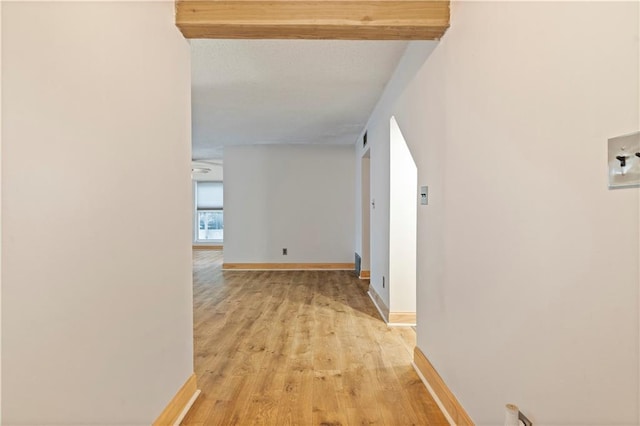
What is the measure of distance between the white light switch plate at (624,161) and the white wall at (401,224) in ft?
8.52

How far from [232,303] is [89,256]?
3.34 metres

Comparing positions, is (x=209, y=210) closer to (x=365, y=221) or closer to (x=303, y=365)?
(x=365, y=221)

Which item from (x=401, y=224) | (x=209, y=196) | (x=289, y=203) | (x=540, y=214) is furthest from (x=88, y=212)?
(x=209, y=196)

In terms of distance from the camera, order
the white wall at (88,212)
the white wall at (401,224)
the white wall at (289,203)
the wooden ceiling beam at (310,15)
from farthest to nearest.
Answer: the white wall at (289,203), the white wall at (401,224), the wooden ceiling beam at (310,15), the white wall at (88,212)

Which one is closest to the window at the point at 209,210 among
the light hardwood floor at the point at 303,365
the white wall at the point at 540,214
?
the light hardwood floor at the point at 303,365

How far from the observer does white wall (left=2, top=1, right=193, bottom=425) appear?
2.90 feet

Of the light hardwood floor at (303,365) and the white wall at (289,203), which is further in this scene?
the white wall at (289,203)

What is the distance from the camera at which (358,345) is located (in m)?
2.89

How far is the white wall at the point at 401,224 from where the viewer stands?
3.43 meters

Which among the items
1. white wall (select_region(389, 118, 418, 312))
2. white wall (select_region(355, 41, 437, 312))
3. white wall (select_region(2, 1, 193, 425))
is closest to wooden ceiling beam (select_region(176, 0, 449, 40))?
Result: white wall (select_region(2, 1, 193, 425))

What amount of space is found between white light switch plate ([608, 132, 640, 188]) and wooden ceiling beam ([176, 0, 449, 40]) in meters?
1.34

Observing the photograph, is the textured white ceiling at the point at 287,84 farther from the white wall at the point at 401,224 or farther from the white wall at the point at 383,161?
the white wall at the point at 401,224

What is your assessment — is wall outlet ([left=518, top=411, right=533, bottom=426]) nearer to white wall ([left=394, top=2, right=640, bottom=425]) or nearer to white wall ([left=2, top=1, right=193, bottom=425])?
white wall ([left=394, top=2, right=640, bottom=425])

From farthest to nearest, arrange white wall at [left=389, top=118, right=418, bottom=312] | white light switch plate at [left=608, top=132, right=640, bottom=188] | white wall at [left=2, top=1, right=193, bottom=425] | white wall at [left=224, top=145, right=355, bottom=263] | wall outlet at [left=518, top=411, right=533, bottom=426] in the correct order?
white wall at [left=224, top=145, right=355, bottom=263] < white wall at [left=389, top=118, right=418, bottom=312] < wall outlet at [left=518, top=411, right=533, bottom=426] < white wall at [left=2, top=1, right=193, bottom=425] < white light switch plate at [left=608, top=132, right=640, bottom=188]
